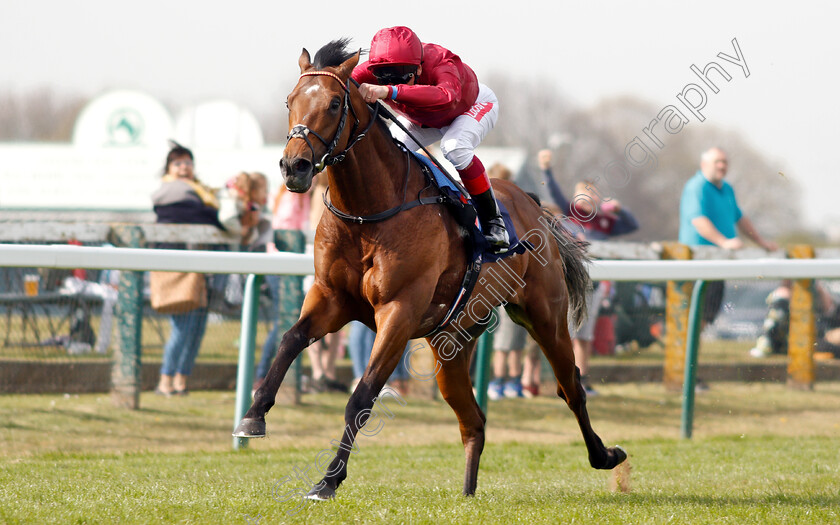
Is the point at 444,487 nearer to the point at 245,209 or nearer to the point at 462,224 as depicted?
the point at 462,224

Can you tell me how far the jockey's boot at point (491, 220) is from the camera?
4.74m

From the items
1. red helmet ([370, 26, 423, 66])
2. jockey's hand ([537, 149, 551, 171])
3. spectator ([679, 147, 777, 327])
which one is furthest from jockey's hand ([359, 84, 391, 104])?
spectator ([679, 147, 777, 327])

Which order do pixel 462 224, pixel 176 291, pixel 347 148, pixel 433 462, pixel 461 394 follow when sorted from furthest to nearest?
pixel 176 291, pixel 433 462, pixel 461 394, pixel 462 224, pixel 347 148

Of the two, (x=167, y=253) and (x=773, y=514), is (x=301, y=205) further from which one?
(x=773, y=514)

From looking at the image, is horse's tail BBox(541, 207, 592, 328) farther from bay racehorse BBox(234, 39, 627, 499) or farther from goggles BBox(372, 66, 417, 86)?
goggles BBox(372, 66, 417, 86)

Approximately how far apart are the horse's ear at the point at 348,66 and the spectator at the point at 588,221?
9.85ft

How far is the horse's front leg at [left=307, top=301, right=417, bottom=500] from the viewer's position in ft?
13.0

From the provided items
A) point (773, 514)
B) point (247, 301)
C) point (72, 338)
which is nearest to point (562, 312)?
point (773, 514)

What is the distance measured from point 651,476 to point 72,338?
3.75 m

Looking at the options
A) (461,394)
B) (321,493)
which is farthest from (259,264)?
(321,493)

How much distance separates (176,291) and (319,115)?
3.00m

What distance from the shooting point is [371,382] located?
4055 millimetres

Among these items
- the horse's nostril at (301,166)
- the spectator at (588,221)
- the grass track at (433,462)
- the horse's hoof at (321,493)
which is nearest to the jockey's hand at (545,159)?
the spectator at (588,221)

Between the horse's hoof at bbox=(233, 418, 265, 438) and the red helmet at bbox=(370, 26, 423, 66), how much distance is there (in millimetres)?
1720
